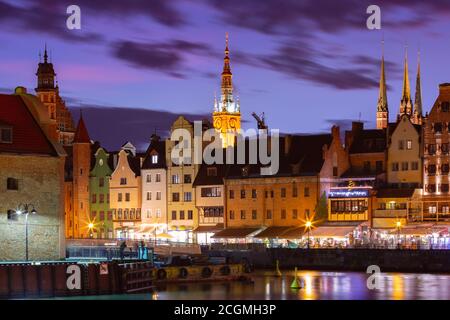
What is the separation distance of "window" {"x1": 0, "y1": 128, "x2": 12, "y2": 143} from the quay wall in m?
27.1

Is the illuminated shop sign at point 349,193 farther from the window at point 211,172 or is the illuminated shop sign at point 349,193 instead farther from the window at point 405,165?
the window at point 211,172

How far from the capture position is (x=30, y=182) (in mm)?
68875

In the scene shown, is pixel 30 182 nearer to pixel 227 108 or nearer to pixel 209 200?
pixel 209 200

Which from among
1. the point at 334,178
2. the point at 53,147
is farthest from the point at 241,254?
the point at 53,147

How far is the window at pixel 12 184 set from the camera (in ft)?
222

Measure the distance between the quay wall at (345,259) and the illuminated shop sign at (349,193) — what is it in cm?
829

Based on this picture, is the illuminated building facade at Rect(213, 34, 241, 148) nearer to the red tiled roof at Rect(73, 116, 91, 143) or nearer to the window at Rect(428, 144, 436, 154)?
the red tiled roof at Rect(73, 116, 91, 143)

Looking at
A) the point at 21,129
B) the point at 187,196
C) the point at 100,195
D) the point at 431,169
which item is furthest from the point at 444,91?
the point at 21,129

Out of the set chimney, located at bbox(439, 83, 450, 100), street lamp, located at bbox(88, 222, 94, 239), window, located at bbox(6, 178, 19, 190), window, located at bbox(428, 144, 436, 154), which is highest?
chimney, located at bbox(439, 83, 450, 100)

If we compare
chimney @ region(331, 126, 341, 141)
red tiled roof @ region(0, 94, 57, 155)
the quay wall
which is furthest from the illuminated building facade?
red tiled roof @ region(0, 94, 57, 155)

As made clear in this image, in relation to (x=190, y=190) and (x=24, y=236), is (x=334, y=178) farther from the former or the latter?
(x=24, y=236)

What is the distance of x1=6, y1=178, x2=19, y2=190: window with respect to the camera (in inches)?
2665

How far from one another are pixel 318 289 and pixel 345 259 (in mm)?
20406
